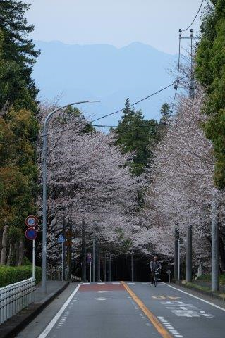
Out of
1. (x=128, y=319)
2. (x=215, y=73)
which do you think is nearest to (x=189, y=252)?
(x=128, y=319)

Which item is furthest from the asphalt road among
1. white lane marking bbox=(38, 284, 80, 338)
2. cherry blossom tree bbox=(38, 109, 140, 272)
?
cherry blossom tree bbox=(38, 109, 140, 272)

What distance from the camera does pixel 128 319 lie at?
83.1 ft

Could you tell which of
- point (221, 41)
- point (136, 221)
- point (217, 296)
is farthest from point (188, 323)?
point (136, 221)

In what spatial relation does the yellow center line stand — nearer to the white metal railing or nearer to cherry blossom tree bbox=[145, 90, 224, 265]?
the white metal railing

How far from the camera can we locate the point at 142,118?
441 feet

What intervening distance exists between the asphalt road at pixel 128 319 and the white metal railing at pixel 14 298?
2.05ft

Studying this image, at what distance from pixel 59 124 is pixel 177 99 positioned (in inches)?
395

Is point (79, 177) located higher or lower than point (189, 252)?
higher

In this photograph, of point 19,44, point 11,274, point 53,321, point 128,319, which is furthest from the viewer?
point 19,44

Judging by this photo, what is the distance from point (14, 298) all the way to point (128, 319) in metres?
3.34

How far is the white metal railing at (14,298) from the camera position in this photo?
21.3 meters

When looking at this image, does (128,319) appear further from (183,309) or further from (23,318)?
(183,309)

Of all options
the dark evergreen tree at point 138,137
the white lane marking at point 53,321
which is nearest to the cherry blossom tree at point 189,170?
the white lane marking at point 53,321

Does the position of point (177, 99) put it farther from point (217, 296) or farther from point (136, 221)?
point (136, 221)
